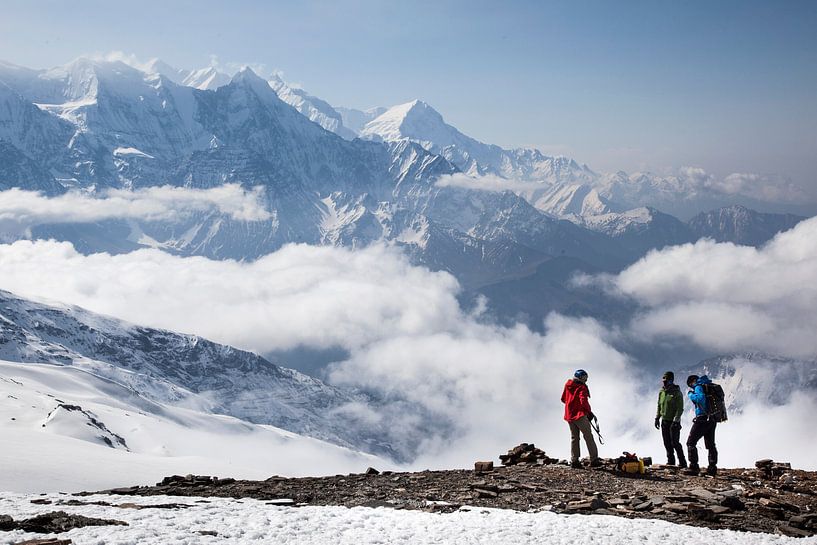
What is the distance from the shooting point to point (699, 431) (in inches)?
949

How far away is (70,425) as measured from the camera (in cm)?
14688

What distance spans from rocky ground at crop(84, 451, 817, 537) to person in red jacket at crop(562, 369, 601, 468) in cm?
62

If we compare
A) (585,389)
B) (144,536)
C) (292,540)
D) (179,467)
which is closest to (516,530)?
(292,540)

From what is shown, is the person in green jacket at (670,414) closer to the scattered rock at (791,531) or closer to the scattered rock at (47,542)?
the scattered rock at (791,531)

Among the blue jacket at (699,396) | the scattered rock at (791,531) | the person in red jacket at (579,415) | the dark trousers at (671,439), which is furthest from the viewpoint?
the dark trousers at (671,439)

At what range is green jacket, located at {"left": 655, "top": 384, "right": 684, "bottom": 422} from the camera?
25.4 metres

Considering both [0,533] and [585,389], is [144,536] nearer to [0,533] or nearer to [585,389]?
[0,533]

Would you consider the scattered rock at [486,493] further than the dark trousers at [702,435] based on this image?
No

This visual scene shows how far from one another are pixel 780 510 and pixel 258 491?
46.3 ft

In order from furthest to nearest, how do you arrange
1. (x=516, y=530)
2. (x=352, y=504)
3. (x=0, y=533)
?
(x=352, y=504), (x=516, y=530), (x=0, y=533)

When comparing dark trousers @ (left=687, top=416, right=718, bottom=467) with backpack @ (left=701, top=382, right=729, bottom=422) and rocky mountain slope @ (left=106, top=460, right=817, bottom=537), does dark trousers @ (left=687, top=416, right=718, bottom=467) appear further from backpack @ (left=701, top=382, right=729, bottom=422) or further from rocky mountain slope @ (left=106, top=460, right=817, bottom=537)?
rocky mountain slope @ (left=106, top=460, right=817, bottom=537)

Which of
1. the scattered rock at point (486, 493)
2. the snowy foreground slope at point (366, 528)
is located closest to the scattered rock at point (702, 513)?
the snowy foreground slope at point (366, 528)

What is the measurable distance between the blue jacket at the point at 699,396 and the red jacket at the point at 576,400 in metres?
4.13

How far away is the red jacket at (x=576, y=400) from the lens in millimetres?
23266
